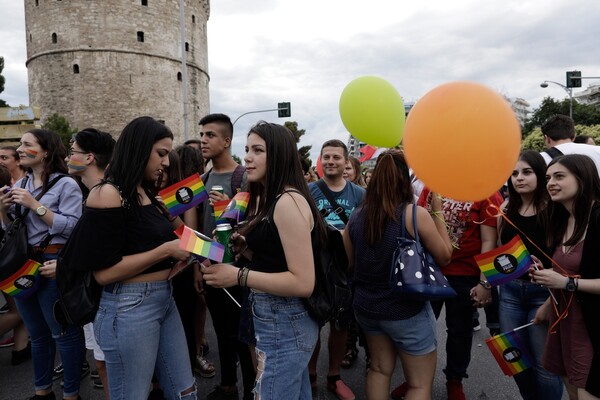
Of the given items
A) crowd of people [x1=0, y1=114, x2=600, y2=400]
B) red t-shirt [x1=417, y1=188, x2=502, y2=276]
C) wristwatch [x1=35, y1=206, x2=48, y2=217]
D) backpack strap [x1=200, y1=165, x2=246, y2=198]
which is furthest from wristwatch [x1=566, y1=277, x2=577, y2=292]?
wristwatch [x1=35, y1=206, x2=48, y2=217]

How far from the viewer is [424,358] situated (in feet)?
7.34

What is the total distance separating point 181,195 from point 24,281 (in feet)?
4.55

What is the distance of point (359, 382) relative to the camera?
3438mm

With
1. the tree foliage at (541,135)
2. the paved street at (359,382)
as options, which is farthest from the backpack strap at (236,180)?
the tree foliage at (541,135)

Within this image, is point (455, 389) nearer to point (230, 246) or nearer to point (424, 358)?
point (424, 358)

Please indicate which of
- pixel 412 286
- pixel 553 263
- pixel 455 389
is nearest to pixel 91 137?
pixel 412 286

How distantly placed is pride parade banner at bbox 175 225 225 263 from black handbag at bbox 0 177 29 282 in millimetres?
1890

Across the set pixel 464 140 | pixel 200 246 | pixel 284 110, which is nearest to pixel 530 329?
pixel 464 140

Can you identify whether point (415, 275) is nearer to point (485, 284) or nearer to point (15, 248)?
point (485, 284)

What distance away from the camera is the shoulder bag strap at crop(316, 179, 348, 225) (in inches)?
137

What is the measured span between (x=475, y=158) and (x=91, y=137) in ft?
7.49

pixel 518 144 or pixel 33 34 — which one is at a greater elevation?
pixel 33 34

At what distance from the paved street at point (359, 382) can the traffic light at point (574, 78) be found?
17.5 meters

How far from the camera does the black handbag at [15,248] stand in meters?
2.78
